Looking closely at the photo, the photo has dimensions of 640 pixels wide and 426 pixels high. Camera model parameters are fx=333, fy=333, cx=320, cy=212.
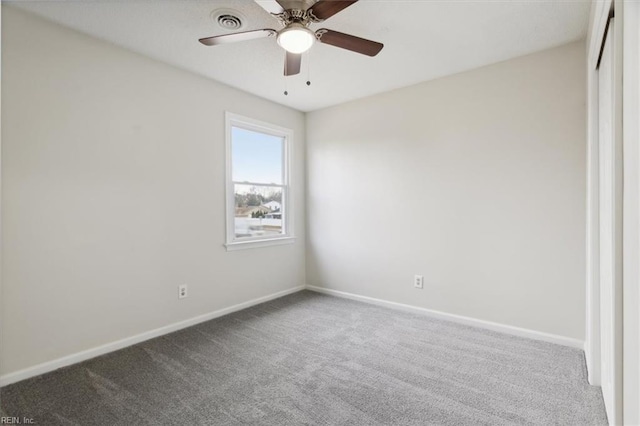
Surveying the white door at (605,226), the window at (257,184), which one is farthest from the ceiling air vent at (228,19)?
the white door at (605,226)

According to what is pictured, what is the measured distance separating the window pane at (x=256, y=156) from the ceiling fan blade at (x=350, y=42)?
1.96m

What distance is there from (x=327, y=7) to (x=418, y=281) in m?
2.79

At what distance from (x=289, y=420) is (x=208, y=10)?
8.59 ft

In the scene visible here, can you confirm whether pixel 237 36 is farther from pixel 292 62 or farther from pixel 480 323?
pixel 480 323

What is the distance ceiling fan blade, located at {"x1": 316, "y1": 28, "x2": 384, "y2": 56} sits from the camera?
2.03 metres

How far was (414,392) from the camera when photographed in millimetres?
2133

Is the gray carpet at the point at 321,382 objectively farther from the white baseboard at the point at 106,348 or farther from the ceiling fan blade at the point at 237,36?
the ceiling fan blade at the point at 237,36

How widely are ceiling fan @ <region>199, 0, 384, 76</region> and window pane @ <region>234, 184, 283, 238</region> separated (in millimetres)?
2000

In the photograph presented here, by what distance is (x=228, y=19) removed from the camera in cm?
234

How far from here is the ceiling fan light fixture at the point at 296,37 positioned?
1.92 metres

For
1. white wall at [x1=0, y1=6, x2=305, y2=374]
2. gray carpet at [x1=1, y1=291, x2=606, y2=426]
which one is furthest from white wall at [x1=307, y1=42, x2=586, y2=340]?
white wall at [x1=0, y1=6, x2=305, y2=374]

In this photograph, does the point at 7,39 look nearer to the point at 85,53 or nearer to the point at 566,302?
the point at 85,53

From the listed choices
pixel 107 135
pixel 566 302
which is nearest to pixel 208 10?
pixel 107 135
